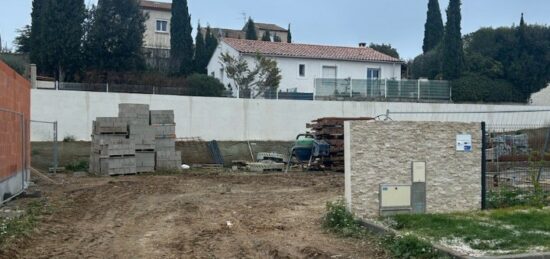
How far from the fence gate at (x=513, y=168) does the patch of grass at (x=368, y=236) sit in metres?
3.00

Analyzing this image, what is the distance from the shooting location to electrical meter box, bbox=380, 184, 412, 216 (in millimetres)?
11047

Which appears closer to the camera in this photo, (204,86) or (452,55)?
(204,86)

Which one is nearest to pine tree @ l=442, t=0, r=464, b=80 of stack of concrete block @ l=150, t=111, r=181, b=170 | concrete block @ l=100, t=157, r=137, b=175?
stack of concrete block @ l=150, t=111, r=181, b=170

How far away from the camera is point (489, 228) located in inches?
384

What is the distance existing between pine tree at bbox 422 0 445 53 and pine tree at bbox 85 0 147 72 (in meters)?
29.7

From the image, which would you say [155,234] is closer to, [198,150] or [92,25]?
[198,150]

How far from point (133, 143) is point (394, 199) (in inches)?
617

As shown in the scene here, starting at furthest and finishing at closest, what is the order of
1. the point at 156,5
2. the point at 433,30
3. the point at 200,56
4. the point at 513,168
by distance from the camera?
the point at 156,5
the point at 433,30
the point at 200,56
the point at 513,168

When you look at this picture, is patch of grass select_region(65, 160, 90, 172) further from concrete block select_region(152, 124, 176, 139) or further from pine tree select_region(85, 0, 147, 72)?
pine tree select_region(85, 0, 147, 72)

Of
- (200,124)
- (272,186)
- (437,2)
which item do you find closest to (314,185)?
(272,186)

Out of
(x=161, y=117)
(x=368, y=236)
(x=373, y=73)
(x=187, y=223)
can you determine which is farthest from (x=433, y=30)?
(x=368, y=236)

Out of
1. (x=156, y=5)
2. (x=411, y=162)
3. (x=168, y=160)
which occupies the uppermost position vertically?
(x=156, y=5)

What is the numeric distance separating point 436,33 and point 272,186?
44280 millimetres

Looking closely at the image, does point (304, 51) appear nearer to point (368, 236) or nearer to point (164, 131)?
point (164, 131)
